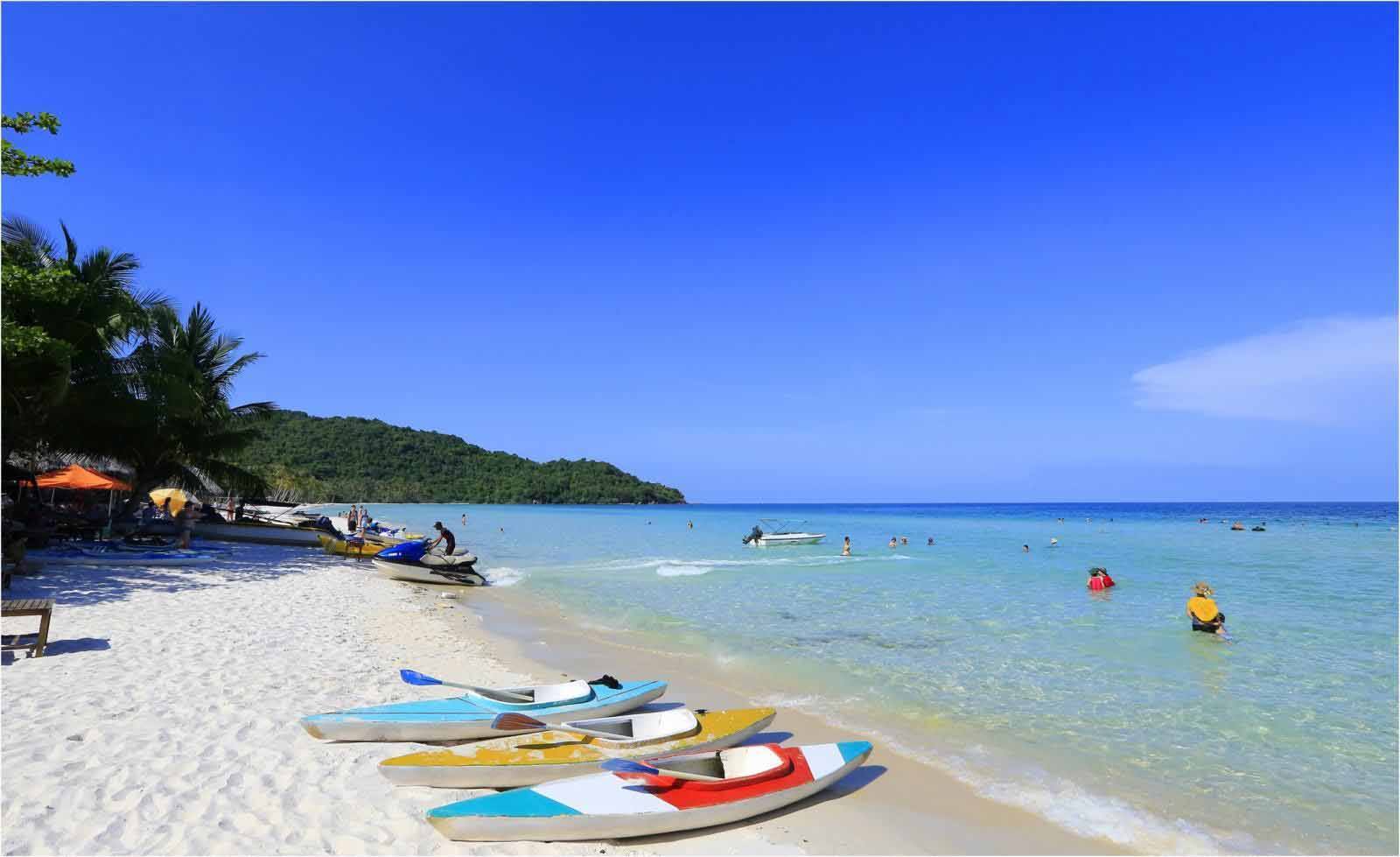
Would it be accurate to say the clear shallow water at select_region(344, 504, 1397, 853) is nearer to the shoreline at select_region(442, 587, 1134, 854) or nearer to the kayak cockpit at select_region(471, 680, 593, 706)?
the shoreline at select_region(442, 587, 1134, 854)

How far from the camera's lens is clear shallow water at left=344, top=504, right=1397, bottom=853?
6.13 metres

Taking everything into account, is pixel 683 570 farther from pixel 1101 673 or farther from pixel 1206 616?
pixel 1101 673

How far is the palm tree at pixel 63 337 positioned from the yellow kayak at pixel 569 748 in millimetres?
12957

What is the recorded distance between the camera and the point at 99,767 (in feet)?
16.1

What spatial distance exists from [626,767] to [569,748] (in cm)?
81

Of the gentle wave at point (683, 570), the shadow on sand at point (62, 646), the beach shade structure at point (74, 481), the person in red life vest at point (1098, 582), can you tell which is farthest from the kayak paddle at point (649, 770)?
the beach shade structure at point (74, 481)

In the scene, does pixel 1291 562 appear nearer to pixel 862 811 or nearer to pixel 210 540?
pixel 862 811

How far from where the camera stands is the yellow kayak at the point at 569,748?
517cm

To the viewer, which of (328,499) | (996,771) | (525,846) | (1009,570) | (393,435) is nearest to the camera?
(525,846)

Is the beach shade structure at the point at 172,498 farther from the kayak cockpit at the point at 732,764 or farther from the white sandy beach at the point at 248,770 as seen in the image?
the kayak cockpit at the point at 732,764

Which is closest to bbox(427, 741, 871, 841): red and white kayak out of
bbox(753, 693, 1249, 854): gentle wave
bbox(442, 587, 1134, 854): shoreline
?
bbox(442, 587, 1134, 854): shoreline

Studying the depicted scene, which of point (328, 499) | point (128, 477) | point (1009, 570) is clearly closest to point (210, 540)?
point (128, 477)

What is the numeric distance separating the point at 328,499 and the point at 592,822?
96.4 m

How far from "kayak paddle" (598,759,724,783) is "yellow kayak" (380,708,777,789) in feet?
1.23
